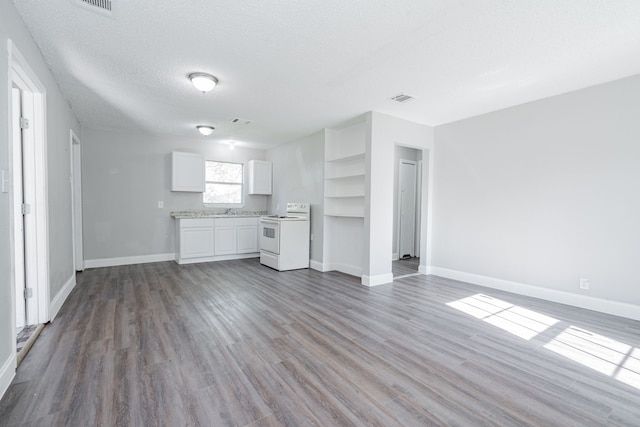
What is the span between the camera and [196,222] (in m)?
5.64

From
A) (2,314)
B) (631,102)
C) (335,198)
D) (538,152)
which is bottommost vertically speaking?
(2,314)

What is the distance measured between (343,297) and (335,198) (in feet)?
6.71

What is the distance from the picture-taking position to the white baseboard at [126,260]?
5205 mm

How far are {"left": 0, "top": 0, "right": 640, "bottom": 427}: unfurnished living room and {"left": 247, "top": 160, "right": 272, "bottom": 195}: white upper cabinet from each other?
4.21 ft

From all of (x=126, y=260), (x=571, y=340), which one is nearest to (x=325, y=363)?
(x=571, y=340)

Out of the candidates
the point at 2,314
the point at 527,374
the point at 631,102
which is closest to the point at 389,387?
the point at 527,374

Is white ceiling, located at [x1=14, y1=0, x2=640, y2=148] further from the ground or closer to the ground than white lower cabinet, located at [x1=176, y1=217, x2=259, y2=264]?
further from the ground

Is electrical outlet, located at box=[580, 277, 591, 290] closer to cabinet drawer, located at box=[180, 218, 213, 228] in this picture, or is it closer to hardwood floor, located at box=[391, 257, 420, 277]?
hardwood floor, located at box=[391, 257, 420, 277]

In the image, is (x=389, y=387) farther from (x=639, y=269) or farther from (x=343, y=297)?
(x=639, y=269)

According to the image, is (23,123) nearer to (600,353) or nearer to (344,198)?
(344,198)

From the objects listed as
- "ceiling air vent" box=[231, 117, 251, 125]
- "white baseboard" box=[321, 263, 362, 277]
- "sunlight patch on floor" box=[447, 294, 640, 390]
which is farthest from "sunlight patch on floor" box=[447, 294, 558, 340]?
"ceiling air vent" box=[231, 117, 251, 125]

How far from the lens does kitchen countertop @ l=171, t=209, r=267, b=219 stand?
5.91m

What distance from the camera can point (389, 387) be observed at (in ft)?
5.94

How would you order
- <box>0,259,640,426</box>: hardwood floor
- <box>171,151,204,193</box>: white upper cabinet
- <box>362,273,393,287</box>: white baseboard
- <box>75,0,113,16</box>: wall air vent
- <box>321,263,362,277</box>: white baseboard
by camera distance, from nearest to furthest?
<box>0,259,640,426</box>: hardwood floor, <box>75,0,113,16</box>: wall air vent, <box>362,273,393,287</box>: white baseboard, <box>321,263,362,277</box>: white baseboard, <box>171,151,204,193</box>: white upper cabinet
